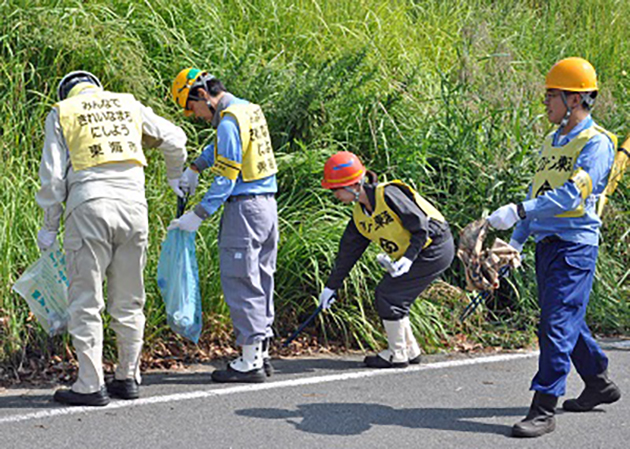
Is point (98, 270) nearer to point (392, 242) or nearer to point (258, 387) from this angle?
point (258, 387)

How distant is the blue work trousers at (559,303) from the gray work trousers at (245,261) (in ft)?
5.82

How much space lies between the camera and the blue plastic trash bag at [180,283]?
569cm

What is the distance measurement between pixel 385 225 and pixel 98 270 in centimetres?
194

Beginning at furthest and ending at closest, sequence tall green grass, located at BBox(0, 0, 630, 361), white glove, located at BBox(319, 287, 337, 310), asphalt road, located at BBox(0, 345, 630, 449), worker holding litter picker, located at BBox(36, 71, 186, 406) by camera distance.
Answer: tall green grass, located at BBox(0, 0, 630, 361) < white glove, located at BBox(319, 287, 337, 310) < worker holding litter picker, located at BBox(36, 71, 186, 406) < asphalt road, located at BBox(0, 345, 630, 449)

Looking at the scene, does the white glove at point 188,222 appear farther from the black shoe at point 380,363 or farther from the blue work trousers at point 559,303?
the blue work trousers at point 559,303

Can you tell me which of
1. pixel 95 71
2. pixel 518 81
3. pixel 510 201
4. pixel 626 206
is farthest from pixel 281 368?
pixel 518 81

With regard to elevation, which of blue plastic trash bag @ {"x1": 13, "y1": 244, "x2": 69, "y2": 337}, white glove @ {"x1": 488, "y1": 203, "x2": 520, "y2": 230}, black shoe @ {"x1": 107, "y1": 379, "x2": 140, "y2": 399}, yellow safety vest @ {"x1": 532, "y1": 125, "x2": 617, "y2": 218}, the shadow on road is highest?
yellow safety vest @ {"x1": 532, "y1": 125, "x2": 617, "y2": 218}

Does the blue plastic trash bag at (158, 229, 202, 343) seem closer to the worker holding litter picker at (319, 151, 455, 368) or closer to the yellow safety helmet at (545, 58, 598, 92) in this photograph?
the worker holding litter picker at (319, 151, 455, 368)

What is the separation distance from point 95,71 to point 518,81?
4.48 metres

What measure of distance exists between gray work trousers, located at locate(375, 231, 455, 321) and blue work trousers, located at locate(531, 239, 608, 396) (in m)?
1.21

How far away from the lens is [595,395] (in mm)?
5336

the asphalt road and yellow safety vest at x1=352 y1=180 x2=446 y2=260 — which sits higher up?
yellow safety vest at x1=352 y1=180 x2=446 y2=260

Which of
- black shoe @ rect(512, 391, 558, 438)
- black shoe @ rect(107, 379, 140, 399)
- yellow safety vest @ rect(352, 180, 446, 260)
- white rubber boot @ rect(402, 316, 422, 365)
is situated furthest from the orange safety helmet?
black shoe @ rect(512, 391, 558, 438)

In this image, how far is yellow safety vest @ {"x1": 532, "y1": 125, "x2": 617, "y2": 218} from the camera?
483 centimetres
